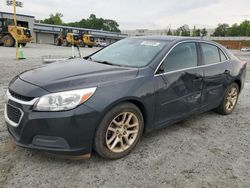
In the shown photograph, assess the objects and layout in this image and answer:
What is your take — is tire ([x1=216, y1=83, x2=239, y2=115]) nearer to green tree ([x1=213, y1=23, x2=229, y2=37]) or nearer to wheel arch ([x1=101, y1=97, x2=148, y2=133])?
wheel arch ([x1=101, y1=97, x2=148, y2=133])

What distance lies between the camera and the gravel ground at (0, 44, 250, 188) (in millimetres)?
2463

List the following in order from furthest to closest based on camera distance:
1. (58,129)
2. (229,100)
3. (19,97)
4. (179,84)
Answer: (229,100) < (179,84) < (19,97) < (58,129)

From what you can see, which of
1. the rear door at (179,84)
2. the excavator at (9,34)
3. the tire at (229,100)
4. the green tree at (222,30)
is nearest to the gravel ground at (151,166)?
the rear door at (179,84)

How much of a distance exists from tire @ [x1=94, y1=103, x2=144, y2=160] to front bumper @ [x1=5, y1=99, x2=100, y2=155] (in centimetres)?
15

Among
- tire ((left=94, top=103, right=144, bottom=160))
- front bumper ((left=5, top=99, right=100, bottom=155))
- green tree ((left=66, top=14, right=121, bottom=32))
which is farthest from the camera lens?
green tree ((left=66, top=14, right=121, bottom=32))

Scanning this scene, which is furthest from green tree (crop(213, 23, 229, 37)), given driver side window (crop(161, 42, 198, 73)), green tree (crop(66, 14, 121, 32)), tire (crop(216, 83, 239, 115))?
driver side window (crop(161, 42, 198, 73))

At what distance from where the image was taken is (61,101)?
2408 millimetres

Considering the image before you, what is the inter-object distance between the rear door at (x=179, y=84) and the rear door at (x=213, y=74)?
197mm

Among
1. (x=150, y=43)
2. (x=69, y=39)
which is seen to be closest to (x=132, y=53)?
(x=150, y=43)

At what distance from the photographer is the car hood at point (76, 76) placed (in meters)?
2.54

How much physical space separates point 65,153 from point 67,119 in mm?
398

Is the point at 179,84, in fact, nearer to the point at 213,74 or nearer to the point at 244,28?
the point at 213,74

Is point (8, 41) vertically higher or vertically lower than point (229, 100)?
higher

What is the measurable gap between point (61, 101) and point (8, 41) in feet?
82.3
